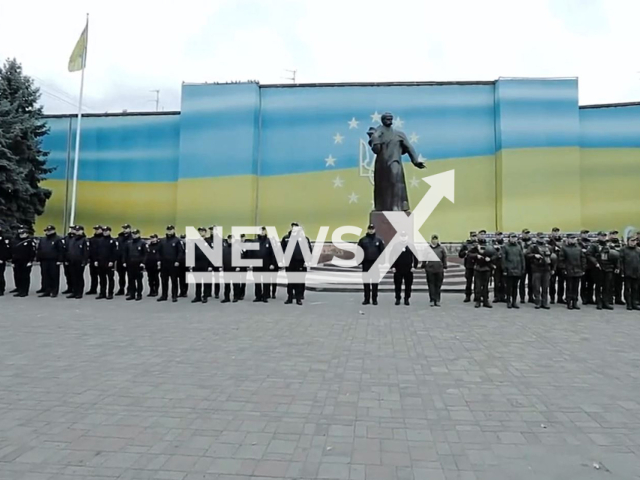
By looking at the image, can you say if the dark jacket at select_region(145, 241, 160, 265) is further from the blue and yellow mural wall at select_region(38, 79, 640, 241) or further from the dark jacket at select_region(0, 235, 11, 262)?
the blue and yellow mural wall at select_region(38, 79, 640, 241)

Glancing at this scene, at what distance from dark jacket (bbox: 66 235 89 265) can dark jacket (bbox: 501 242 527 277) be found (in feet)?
32.9

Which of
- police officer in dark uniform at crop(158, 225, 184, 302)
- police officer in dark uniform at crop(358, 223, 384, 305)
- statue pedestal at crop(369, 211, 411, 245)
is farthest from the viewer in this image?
statue pedestal at crop(369, 211, 411, 245)

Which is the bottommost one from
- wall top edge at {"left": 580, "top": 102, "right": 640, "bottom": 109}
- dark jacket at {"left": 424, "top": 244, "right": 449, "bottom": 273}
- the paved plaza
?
the paved plaza

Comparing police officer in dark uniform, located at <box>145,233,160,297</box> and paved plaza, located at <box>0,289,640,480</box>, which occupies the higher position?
police officer in dark uniform, located at <box>145,233,160,297</box>

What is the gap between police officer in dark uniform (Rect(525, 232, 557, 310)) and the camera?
37.2 feet

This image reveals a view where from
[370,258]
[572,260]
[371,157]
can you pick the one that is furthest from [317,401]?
[371,157]

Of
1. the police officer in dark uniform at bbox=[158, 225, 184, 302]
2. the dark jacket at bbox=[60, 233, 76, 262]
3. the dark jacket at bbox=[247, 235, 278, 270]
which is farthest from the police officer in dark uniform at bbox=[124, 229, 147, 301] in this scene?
the dark jacket at bbox=[247, 235, 278, 270]

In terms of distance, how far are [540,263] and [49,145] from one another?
1049 inches

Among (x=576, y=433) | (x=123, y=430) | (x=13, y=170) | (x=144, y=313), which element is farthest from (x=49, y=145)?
(x=576, y=433)

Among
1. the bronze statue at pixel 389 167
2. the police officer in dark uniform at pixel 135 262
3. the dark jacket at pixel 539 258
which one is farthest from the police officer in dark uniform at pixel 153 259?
the dark jacket at pixel 539 258

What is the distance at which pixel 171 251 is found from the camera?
12.1 m

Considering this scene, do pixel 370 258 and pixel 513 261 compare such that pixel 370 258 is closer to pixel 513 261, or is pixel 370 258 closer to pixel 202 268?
pixel 513 261

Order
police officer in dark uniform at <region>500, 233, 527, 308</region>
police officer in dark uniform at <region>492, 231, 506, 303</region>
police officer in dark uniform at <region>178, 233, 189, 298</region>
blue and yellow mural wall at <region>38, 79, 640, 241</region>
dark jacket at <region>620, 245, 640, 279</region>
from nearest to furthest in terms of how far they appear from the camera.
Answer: dark jacket at <region>620, 245, 640, 279</region> < police officer in dark uniform at <region>500, 233, 527, 308</region> < police officer in dark uniform at <region>492, 231, 506, 303</region> < police officer in dark uniform at <region>178, 233, 189, 298</region> < blue and yellow mural wall at <region>38, 79, 640, 241</region>

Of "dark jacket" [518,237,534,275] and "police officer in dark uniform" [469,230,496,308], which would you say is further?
"dark jacket" [518,237,534,275]
